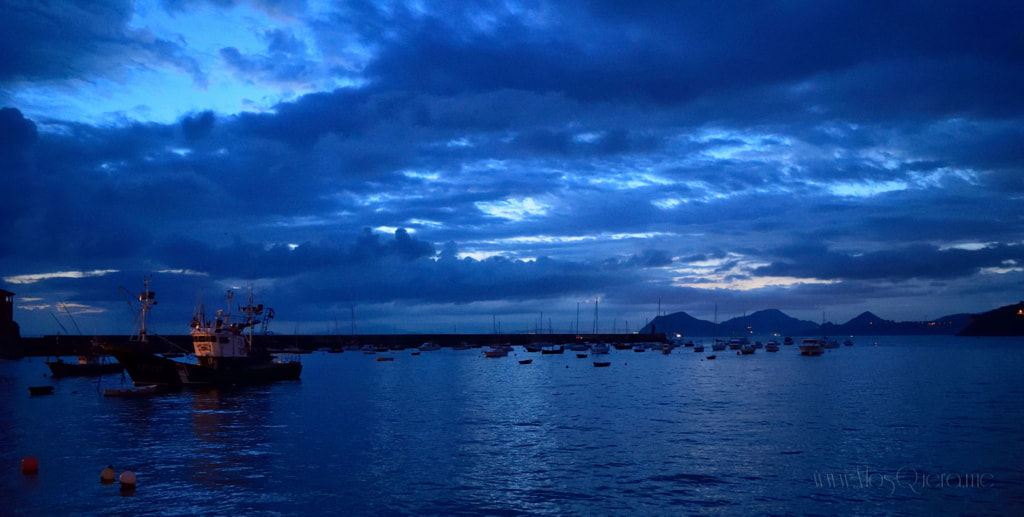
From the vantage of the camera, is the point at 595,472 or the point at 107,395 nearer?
the point at 595,472

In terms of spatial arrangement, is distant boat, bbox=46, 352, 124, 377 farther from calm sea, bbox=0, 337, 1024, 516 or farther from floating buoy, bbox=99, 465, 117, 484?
floating buoy, bbox=99, 465, 117, 484

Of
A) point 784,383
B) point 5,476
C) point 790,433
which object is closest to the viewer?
point 5,476

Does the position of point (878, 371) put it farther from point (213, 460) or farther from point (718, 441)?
point (213, 460)

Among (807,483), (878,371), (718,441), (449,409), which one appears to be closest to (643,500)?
(807,483)

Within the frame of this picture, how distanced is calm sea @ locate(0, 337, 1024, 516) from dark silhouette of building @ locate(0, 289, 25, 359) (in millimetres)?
82288

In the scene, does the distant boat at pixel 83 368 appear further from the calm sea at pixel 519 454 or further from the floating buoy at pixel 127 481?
the floating buoy at pixel 127 481

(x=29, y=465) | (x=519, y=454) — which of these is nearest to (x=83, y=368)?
(x=29, y=465)

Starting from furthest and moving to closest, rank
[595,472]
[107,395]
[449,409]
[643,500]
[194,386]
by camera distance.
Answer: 1. [194,386]
2. [107,395]
3. [449,409]
4. [595,472]
5. [643,500]

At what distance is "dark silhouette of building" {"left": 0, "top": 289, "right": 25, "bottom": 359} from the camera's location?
13610 centimetres

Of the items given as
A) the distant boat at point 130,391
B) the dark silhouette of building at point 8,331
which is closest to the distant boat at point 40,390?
the distant boat at point 130,391

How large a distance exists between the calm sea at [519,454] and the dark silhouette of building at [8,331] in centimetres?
8229

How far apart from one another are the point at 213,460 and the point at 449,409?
26.5m

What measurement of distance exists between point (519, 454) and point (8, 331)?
146 metres

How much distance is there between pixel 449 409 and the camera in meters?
58.5
